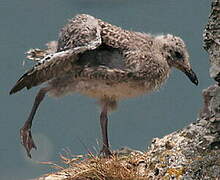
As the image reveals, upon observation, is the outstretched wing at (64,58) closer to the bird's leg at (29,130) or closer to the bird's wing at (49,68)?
the bird's wing at (49,68)

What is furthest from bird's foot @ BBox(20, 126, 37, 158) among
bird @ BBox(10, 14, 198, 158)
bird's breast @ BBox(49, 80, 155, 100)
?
bird's breast @ BBox(49, 80, 155, 100)

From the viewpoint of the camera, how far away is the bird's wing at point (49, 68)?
6223 millimetres

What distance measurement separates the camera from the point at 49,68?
6.27 meters

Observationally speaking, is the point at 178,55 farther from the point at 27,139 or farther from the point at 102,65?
the point at 27,139

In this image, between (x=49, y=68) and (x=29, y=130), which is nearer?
(x=49, y=68)

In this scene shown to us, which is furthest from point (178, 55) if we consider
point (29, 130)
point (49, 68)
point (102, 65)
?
point (29, 130)

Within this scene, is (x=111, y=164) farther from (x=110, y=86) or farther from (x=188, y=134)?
(x=110, y=86)

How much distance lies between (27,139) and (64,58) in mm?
1171

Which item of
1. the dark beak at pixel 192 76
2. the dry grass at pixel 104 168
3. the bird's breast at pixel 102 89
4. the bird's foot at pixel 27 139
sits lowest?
the dry grass at pixel 104 168

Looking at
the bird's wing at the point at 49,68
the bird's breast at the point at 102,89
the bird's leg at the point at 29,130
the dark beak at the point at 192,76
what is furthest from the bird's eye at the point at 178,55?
the bird's leg at the point at 29,130

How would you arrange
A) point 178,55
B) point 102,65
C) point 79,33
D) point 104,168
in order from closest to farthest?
point 104,168 < point 102,65 < point 79,33 < point 178,55

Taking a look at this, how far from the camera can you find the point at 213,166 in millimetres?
4688

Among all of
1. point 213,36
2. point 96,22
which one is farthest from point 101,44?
point 213,36

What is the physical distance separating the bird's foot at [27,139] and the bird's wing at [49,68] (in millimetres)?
630
